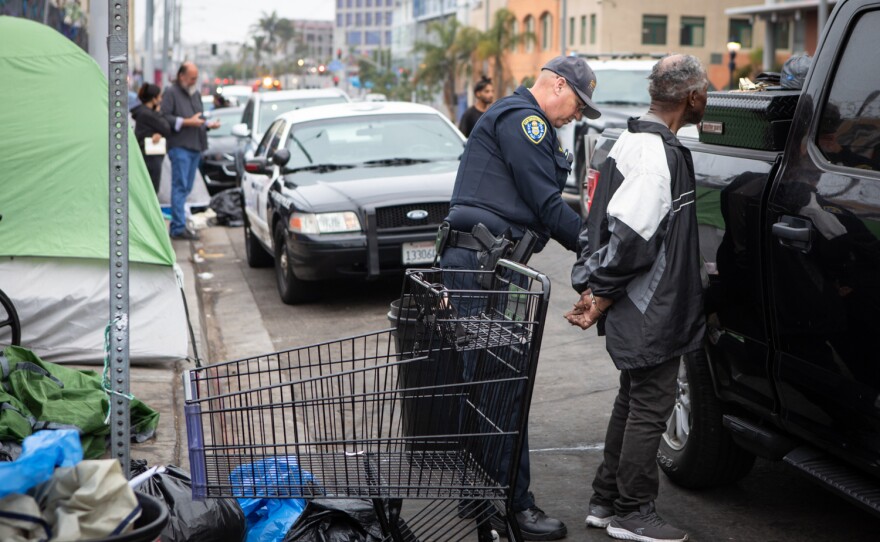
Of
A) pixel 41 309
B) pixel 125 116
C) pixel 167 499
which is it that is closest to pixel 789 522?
pixel 167 499

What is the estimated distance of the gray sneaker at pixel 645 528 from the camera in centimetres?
431

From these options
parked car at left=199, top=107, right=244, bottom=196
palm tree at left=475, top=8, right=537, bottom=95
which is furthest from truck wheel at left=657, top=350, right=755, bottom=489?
palm tree at left=475, top=8, right=537, bottom=95

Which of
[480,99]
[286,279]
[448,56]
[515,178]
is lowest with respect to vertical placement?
[286,279]

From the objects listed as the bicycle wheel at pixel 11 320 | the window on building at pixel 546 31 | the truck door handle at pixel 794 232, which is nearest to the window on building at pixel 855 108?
the truck door handle at pixel 794 232

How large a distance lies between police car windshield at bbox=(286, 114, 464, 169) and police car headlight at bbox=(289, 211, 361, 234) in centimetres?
117

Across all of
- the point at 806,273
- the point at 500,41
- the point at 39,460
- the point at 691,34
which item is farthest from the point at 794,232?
the point at 500,41

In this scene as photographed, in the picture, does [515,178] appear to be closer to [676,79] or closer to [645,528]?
[676,79]

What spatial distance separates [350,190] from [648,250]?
19.3 feet

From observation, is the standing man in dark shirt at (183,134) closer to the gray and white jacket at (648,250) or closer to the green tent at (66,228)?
the green tent at (66,228)

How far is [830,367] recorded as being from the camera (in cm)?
371

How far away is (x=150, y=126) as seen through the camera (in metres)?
13.0

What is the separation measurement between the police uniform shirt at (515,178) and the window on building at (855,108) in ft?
3.51

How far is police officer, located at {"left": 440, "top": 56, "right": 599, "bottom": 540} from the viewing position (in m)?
4.53

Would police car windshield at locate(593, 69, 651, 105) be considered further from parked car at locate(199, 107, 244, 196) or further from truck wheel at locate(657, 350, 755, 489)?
truck wheel at locate(657, 350, 755, 489)
